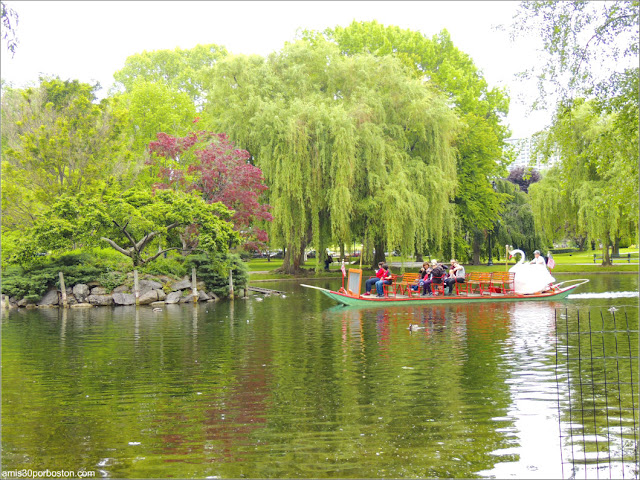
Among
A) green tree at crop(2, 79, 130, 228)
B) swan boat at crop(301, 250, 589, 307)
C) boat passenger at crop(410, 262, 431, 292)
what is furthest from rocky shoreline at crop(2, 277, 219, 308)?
boat passenger at crop(410, 262, 431, 292)

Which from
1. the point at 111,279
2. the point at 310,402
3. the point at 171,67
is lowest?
the point at 310,402

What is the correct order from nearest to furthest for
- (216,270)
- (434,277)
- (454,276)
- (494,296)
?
(494,296)
(434,277)
(454,276)
(216,270)

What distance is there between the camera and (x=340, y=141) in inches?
1385

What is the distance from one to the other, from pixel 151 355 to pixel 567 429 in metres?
8.81

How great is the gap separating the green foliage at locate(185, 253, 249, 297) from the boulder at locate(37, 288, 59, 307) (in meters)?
5.45

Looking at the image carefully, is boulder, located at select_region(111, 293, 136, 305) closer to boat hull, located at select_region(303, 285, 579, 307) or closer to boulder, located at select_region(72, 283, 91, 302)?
boulder, located at select_region(72, 283, 91, 302)

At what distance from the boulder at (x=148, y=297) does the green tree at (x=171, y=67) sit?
38604mm

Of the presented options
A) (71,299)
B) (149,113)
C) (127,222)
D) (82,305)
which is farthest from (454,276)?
(149,113)

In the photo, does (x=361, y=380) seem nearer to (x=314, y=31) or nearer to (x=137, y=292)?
(x=137, y=292)

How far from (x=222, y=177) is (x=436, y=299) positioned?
1346cm

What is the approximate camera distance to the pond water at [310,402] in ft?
22.8

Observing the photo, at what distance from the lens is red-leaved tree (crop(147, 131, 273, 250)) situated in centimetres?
3356

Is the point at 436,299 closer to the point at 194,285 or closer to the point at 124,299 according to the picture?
the point at 194,285

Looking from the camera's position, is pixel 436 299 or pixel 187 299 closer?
pixel 436 299
